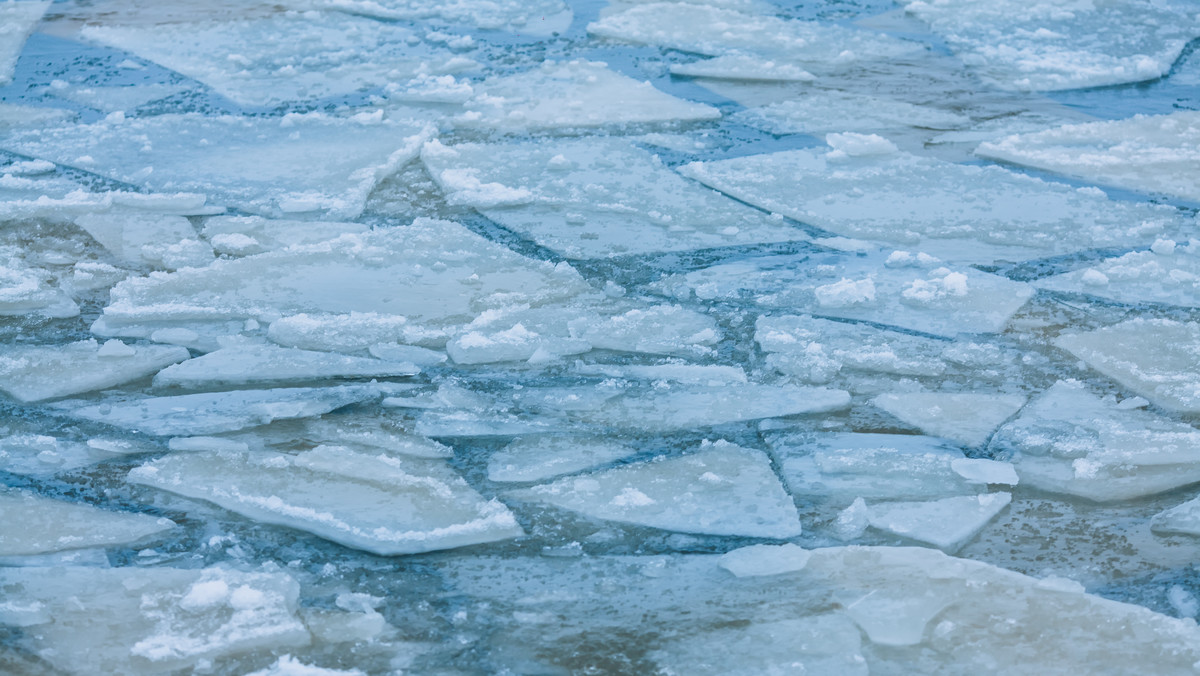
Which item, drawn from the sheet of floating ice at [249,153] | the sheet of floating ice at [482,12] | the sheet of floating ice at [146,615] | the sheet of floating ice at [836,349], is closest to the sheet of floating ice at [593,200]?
the sheet of floating ice at [249,153]

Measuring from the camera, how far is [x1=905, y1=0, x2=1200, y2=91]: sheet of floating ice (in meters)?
4.68

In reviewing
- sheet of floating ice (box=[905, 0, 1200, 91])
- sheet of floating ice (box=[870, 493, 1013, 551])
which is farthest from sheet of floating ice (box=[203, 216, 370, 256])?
sheet of floating ice (box=[905, 0, 1200, 91])

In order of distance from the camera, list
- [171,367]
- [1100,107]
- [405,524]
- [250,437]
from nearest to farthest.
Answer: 1. [405,524]
2. [250,437]
3. [171,367]
4. [1100,107]

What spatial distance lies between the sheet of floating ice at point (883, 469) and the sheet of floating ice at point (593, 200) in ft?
3.53

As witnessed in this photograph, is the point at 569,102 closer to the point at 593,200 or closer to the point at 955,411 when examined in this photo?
the point at 593,200

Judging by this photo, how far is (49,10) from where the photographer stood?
5805 millimetres

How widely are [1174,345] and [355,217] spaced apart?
7.12 feet

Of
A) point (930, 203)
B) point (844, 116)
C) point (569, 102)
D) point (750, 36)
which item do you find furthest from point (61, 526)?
point (750, 36)

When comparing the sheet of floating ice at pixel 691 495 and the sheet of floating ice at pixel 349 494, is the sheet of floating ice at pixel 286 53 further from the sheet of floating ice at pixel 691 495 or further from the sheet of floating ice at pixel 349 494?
the sheet of floating ice at pixel 691 495

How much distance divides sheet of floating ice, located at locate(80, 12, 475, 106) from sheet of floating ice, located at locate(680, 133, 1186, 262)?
1.74 m

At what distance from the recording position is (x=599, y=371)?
2465mm

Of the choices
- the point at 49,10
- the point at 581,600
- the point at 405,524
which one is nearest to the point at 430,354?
the point at 405,524

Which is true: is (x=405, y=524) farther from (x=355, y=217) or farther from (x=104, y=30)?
(x=104, y=30)

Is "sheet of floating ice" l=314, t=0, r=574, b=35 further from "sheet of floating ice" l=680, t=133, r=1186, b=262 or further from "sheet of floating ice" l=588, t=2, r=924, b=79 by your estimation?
"sheet of floating ice" l=680, t=133, r=1186, b=262
